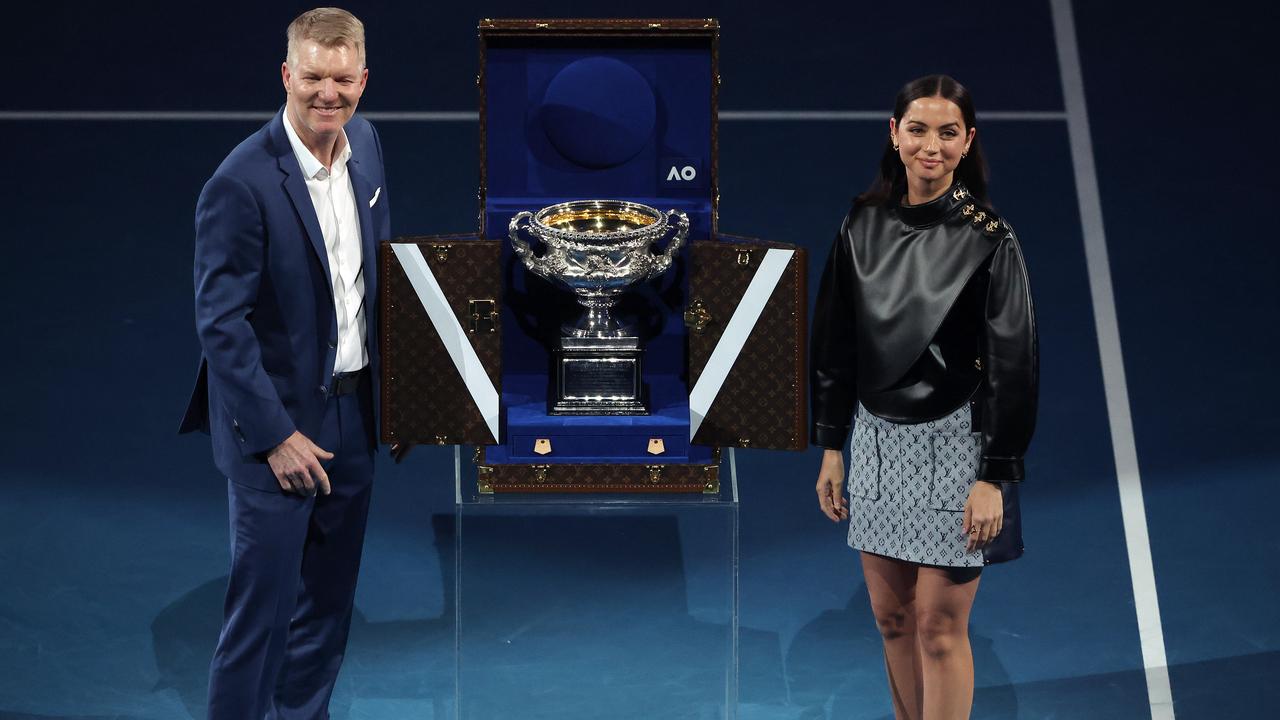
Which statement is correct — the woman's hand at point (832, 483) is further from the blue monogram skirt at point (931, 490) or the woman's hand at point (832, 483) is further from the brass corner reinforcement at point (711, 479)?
the brass corner reinforcement at point (711, 479)

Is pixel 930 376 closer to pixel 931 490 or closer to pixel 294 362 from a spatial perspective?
pixel 931 490

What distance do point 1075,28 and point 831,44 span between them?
1.12 metres

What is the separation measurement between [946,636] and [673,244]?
3.90 ft

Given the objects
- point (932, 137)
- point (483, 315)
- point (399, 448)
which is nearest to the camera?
point (932, 137)


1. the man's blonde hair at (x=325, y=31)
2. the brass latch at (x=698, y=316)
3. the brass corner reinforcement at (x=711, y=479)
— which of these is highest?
the man's blonde hair at (x=325, y=31)

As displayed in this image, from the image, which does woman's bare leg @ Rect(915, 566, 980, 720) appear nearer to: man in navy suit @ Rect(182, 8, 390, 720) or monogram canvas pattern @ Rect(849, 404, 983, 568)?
monogram canvas pattern @ Rect(849, 404, 983, 568)

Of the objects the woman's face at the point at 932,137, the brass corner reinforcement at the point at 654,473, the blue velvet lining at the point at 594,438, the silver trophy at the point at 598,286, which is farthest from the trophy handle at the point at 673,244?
the woman's face at the point at 932,137

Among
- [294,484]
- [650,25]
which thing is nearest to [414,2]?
[650,25]

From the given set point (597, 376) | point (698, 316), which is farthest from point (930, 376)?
point (597, 376)

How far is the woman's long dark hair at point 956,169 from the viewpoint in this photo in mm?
3868

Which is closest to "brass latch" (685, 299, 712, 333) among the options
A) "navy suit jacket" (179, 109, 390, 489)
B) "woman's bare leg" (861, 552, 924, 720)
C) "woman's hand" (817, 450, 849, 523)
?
"woman's hand" (817, 450, 849, 523)

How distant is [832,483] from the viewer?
4.26 meters

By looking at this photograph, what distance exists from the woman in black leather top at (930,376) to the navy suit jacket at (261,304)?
1.09 m

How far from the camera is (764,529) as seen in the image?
579cm
